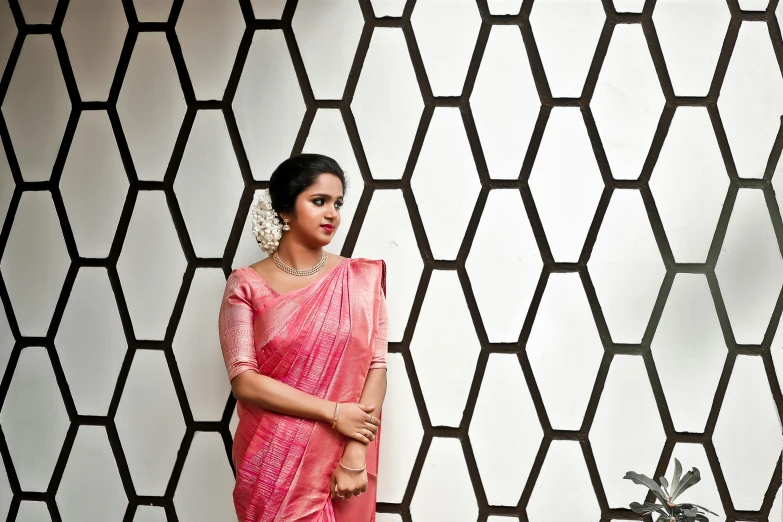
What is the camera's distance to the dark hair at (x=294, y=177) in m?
2.03

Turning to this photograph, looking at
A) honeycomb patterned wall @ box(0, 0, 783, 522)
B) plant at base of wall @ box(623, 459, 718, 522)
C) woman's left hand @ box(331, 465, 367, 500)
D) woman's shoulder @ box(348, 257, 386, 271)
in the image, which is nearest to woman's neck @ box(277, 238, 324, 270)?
woman's shoulder @ box(348, 257, 386, 271)

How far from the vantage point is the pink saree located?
1939mm

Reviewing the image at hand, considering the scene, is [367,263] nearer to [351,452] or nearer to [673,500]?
[351,452]

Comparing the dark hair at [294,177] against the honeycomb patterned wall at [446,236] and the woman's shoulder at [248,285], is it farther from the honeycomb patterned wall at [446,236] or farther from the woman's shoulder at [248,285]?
the honeycomb patterned wall at [446,236]

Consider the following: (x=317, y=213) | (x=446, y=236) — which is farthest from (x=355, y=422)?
(x=446, y=236)

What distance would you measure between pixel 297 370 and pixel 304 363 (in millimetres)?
26

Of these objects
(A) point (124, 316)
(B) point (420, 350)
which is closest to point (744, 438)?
(B) point (420, 350)

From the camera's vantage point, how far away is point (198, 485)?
240 centimetres

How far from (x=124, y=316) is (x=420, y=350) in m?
0.96

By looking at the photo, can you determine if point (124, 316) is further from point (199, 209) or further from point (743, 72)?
point (743, 72)

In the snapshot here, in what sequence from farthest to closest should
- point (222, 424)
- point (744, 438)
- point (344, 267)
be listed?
point (222, 424) < point (744, 438) < point (344, 267)

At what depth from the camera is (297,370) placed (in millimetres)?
Answer: 1977

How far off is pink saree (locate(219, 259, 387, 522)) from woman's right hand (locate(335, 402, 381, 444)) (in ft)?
0.12

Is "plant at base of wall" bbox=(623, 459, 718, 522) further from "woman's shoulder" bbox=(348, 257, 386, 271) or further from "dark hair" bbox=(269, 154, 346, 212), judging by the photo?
"dark hair" bbox=(269, 154, 346, 212)
